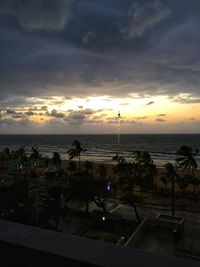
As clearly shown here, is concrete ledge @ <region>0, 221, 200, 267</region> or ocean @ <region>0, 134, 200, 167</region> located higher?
concrete ledge @ <region>0, 221, 200, 267</region>

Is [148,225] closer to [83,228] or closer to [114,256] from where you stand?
[83,228]

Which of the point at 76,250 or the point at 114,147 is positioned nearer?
the point at 76,250

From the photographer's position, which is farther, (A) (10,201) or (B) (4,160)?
(B) (4,160)

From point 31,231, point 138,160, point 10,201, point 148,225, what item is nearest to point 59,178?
point 138,160

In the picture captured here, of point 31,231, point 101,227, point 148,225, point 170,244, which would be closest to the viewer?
point 31,231

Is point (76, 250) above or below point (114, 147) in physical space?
above

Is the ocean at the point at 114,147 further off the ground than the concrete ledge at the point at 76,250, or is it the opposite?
the concrete ledge at the point at 76,250

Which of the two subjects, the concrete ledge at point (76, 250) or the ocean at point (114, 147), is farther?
the ocean at point (114, 147)

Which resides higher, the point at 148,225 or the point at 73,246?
the point at 73,246

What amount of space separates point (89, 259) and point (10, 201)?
7550 millimetres

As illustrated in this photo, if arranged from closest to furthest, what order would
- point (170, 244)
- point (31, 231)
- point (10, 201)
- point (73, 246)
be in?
1. point (73, 246)
2. point (31, 231)
3. point (10, 201)
4. point (170, 244)

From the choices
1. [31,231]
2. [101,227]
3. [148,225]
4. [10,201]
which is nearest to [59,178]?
[101,227]

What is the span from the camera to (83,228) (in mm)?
16672

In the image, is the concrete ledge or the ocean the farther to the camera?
the ocean
